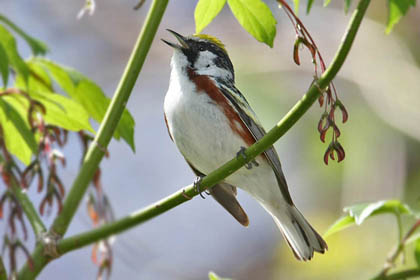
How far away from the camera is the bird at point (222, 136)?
328 centimetres

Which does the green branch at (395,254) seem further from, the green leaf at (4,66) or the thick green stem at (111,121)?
the green leaf at (4,66)

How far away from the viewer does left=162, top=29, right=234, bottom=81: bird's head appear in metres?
3.61

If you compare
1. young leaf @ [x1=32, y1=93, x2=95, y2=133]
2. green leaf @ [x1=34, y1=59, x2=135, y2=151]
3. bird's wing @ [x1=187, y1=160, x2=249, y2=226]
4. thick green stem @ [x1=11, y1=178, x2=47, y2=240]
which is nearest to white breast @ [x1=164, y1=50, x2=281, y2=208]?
bird's wing @ [x1=187, y1=160, x2=249, y2=226]

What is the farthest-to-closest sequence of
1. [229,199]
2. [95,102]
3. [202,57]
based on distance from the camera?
[202,57]
[229,199]
[95,102]

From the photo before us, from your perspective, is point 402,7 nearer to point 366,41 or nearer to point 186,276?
point 366,41

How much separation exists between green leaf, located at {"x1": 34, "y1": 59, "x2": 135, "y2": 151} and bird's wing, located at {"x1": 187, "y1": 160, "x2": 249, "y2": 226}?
1.01 metres

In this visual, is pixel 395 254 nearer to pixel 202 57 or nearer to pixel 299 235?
pixel 299 235

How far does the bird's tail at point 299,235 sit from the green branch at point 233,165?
4.36ft

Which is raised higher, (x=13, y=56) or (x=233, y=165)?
(x=13, y=56)

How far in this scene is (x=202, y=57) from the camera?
3.73 metres

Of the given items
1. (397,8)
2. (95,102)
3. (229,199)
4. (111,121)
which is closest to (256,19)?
(397,8)

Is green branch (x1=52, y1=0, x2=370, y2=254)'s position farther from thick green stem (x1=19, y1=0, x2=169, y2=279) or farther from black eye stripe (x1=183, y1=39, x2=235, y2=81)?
black eye stripe (x1=183, y1=39, x2=235, y2=81)

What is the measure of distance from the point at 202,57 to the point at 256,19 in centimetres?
165

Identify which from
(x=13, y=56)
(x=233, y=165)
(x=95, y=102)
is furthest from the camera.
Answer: (x=95, y=102)
